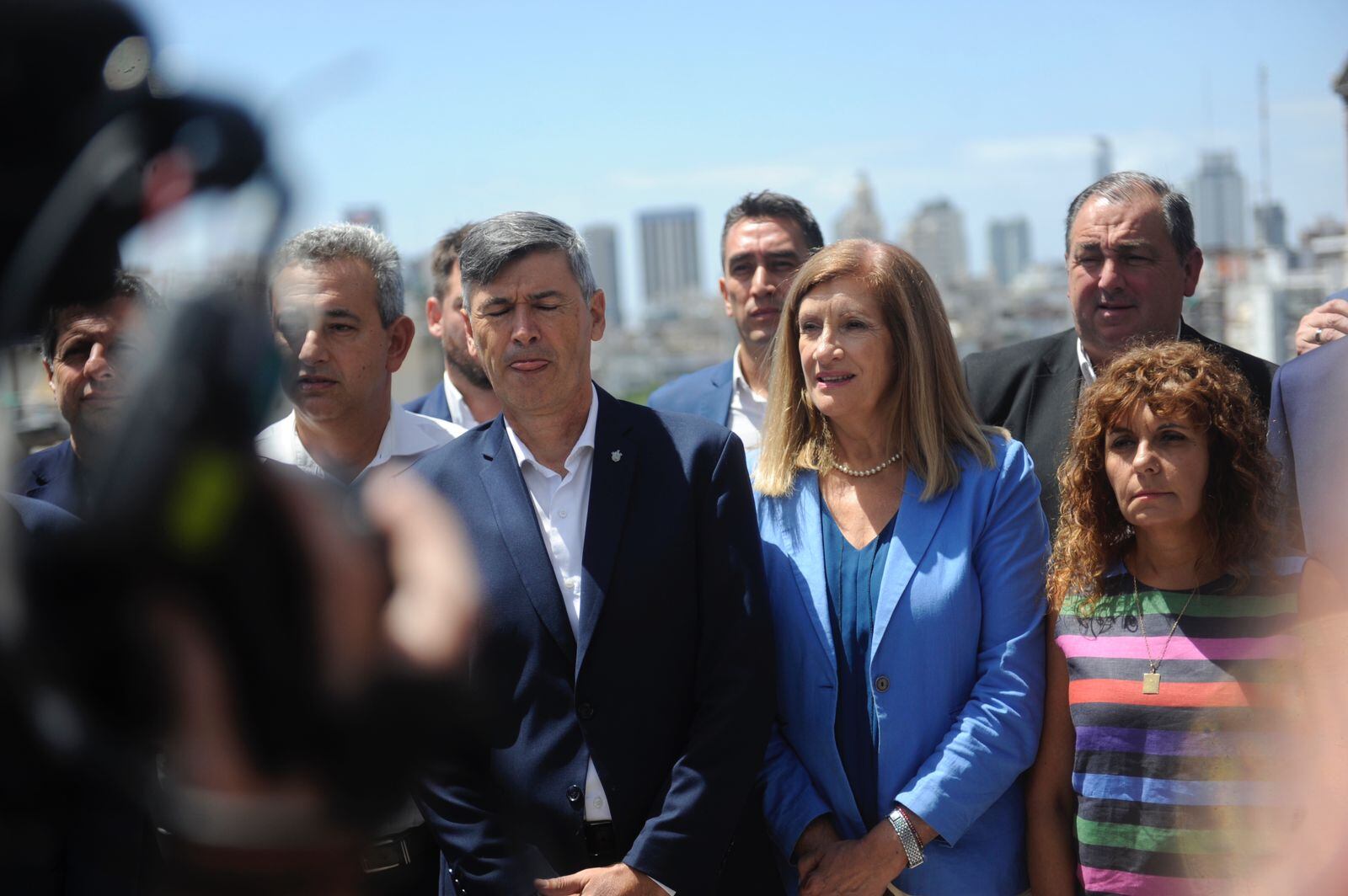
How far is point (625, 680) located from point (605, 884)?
0.48 m

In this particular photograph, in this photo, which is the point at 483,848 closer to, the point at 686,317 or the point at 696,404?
the point at 696,404

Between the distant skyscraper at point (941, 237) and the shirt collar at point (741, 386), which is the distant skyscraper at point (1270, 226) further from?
the distant skyscraper at point (941, 237)

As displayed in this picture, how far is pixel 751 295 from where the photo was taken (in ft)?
16.9

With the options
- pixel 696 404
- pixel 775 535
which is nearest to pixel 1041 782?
pixel 775 535

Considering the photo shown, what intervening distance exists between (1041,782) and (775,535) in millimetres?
968

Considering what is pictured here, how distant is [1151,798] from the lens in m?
2.81

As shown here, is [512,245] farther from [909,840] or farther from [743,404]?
[743,404]

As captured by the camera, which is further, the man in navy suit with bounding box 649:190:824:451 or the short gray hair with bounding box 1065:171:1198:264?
the man in navy suit with bounding box 649:190:824:451

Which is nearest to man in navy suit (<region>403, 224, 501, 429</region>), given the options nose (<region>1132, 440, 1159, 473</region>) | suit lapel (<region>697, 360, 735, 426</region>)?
suit lapel (<region>697, 360, 735, 426</region>)

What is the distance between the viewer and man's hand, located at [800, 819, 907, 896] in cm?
296

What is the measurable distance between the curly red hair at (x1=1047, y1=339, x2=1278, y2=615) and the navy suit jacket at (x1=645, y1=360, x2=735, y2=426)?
6.46 ft

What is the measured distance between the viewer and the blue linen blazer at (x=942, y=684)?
3006 mm

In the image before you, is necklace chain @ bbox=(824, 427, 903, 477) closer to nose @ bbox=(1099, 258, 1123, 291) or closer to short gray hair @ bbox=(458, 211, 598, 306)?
short gray hair @ bbox=(458, 211, 598, 306)

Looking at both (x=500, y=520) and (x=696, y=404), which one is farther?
(x=696, y=404)
